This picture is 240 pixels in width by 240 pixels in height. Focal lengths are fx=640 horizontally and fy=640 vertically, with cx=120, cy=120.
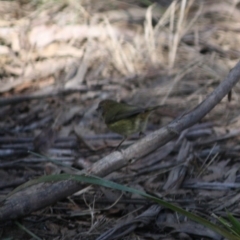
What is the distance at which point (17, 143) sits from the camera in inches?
193

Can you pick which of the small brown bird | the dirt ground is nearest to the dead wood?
the dirt ground

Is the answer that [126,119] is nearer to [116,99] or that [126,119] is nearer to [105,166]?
[116,99]

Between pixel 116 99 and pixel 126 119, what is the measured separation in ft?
3.19

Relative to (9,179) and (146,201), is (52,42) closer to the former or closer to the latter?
(9,179)

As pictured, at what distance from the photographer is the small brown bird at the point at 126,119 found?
462 centimetres

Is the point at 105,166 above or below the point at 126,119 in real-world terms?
above

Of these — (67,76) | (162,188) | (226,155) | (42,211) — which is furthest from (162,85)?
(42,211)

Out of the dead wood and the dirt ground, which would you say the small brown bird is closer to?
the dirt ground

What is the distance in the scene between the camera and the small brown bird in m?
4.62

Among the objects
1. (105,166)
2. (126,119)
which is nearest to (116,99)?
(126,119)

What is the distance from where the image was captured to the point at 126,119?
4676 mm

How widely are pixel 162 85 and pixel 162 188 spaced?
1.81 m

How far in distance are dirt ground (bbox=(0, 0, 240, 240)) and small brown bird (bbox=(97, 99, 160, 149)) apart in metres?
0.19

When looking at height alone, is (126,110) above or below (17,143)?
above
